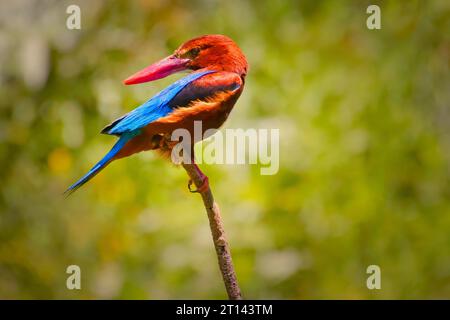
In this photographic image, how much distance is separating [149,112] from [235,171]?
4.52ft

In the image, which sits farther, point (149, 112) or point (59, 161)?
point (59, 161)

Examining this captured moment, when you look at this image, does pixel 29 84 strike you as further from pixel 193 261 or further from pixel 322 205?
pixel 322 205

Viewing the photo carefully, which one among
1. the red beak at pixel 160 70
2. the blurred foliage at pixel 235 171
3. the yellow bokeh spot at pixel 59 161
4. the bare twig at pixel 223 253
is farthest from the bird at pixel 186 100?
the yellow bokeh spot at pixel 59 161

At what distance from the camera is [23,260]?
135 inches

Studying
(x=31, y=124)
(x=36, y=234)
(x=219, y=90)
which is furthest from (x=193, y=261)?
(x=219, y=90)

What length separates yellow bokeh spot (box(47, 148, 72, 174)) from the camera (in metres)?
3.51

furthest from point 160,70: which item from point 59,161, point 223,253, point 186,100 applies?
point 59,161

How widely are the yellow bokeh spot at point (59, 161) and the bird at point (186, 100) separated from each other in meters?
1.17

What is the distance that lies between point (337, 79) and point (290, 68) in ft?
0.92

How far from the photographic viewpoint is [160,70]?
2.38 m

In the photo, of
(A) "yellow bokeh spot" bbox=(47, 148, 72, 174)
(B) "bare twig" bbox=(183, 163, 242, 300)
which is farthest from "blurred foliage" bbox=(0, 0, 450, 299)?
(B) "bare twig" bbox=(183, 163, 242, 300)

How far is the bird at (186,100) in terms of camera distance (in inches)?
89.5

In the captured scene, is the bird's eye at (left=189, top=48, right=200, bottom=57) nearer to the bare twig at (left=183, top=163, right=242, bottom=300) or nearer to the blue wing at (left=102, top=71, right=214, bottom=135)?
the blue wing at (left=102, top=71, right=214, bottom=135)

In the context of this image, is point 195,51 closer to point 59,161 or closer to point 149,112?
point 149,112
